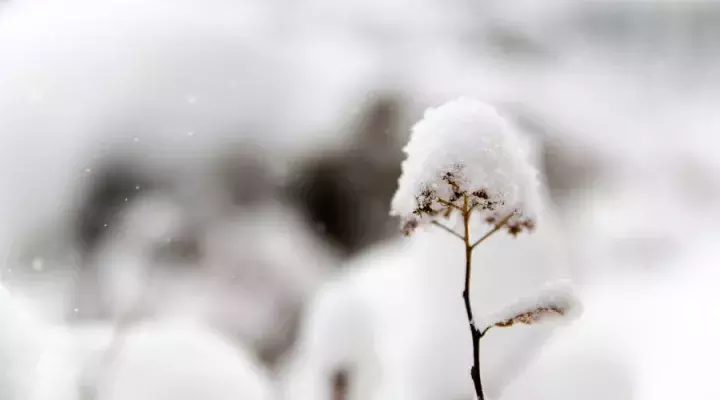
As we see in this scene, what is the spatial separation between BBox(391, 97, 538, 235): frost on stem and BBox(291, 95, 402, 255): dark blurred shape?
1.50ft

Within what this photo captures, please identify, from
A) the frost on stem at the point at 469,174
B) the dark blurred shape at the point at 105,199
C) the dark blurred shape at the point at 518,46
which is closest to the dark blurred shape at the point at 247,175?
the dark blurred shape at the point at 105,199

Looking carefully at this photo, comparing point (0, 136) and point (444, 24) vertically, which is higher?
point (444, 24)

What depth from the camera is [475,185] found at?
164mm

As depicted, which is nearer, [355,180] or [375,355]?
[375,355]

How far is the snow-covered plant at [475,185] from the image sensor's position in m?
0.16

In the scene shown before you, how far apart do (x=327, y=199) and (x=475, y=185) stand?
556mm

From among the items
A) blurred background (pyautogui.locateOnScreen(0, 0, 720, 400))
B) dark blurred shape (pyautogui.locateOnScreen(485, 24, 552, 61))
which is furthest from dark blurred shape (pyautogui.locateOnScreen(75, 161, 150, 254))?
dark blurred shape (pyautogui.locateOnScreen(485, 24, 552, 61))

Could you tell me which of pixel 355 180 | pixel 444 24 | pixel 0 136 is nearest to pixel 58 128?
pixel 0 136

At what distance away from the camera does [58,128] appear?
57cm

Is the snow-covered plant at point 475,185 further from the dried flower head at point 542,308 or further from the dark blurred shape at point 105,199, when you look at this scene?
the dark blurred shape at point 105,199

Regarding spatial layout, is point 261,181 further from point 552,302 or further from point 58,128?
point 552,302

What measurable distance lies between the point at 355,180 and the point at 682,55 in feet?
1.85

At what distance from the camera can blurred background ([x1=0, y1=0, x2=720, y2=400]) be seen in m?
0.23

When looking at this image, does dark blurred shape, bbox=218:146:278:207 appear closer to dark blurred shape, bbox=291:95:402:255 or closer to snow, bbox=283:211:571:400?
dark blurred shape, bbox=291:95:402:255
